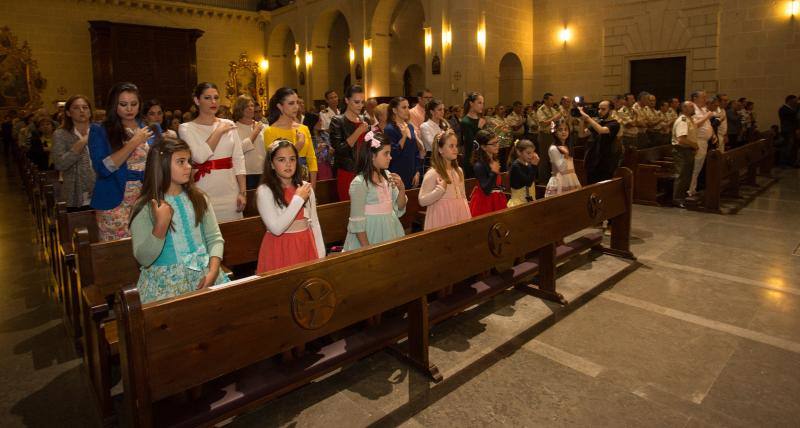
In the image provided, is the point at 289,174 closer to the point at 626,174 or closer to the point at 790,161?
the point at 626,174

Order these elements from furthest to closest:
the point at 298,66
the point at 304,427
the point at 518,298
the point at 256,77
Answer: the point at 256,77, the point at 298,66, the point at 518,298, the point at 304,427

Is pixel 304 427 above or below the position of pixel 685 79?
below

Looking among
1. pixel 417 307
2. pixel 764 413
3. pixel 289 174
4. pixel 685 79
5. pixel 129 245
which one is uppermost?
pixel 685 79

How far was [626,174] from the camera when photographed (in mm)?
4941

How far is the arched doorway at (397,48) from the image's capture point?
53.2 feet

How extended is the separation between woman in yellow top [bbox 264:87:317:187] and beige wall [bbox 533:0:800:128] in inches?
454

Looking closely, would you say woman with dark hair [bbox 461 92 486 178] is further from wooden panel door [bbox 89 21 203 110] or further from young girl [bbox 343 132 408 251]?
wooden panel door [bbox 89 21 203 110]

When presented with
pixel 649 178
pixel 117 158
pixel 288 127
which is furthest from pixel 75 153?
pixel 649 178

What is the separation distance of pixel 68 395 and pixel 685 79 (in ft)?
45.2

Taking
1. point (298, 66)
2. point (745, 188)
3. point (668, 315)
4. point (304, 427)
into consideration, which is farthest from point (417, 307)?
point (298, 66)

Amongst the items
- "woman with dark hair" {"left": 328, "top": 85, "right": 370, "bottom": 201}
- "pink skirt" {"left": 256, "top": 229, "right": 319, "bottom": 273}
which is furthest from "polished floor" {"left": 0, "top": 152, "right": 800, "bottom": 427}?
"woman with dark hair" {"left": 328, "top": 85, "right": 370, "bottom": 201}

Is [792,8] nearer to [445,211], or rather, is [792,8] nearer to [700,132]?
[700,132]

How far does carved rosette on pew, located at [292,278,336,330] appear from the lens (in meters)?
2.28

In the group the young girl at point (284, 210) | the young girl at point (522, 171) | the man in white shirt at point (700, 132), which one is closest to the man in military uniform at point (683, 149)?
the man in white shirt at point (700, 132)
